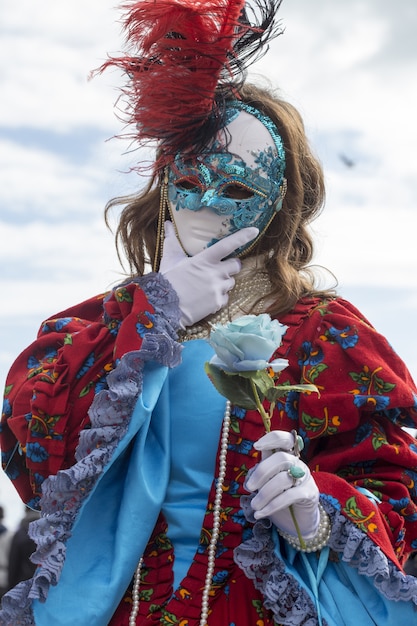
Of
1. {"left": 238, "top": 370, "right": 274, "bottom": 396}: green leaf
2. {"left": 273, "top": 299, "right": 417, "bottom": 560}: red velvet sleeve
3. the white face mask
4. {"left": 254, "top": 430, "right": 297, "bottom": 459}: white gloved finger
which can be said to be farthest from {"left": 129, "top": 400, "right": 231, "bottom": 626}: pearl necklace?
the white face mask

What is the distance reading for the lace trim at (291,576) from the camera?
218 cm

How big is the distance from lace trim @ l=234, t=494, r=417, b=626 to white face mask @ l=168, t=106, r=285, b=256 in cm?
73

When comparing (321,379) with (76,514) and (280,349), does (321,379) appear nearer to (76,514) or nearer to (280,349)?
(280,349)

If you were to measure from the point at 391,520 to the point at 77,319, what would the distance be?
100cm

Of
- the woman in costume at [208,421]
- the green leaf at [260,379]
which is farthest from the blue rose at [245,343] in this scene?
the woman in costume at [208,421]

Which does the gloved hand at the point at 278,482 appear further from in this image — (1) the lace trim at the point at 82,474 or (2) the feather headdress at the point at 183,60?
(2) the feather headdress at the point at 183,60

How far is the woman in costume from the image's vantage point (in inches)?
88.1

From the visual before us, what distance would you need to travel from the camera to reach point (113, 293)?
261 cm

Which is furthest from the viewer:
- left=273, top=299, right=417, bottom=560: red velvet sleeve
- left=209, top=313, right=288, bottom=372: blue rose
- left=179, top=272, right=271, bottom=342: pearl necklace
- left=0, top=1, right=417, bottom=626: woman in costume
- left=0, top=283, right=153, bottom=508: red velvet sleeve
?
left=179, top=272, right=271, bottom=342: pearl necklace

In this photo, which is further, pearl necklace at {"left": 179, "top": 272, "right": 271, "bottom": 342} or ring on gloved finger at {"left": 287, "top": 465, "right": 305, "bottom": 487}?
pearl necklace at {"left": 179, "top": 272, "right": 271, "bottom": 342}

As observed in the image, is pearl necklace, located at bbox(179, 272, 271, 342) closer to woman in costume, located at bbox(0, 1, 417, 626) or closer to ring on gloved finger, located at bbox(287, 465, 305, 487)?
woman in costume, located at bbox(0, 1, 417, 626)

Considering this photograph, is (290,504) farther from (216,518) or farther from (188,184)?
(188,184)

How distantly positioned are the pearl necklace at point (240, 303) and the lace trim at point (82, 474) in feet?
0.68

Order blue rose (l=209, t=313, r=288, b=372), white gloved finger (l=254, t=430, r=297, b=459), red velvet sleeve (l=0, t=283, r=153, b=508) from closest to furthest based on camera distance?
1. blue rose (l=209, t=313, r=288, b=372)
2. white gloved finger (l=254, t=430, r=297, b=459)
3. red velvet sleeve (l=0, t=283, r=153, b=508)
